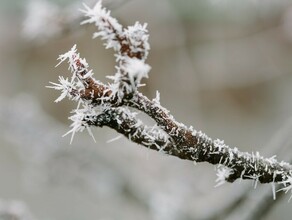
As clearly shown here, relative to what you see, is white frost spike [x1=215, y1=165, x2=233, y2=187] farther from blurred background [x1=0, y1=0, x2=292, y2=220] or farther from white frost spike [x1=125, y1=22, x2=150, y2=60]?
blurred background [x1=0, y1=0, x2=292, y2=220]

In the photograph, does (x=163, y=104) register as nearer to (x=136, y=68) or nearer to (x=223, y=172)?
(x=223, y=172)

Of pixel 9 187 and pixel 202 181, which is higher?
pixel 9 187

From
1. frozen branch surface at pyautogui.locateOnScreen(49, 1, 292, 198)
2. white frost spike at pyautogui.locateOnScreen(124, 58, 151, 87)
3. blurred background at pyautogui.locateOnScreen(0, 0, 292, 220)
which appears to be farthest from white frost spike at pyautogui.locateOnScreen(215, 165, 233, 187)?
blurred background at pyautogui.locateOnScreen(0, 0, 292, 220)

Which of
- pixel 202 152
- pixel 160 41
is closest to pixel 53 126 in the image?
pixel 160 41

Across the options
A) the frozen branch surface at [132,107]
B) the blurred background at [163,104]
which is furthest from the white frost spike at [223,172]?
the blurred background at [163,104]

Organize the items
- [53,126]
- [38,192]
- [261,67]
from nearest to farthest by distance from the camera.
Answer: [53,126]
[261,67]
[38,192]

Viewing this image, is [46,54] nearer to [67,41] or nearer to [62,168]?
[67,41]
